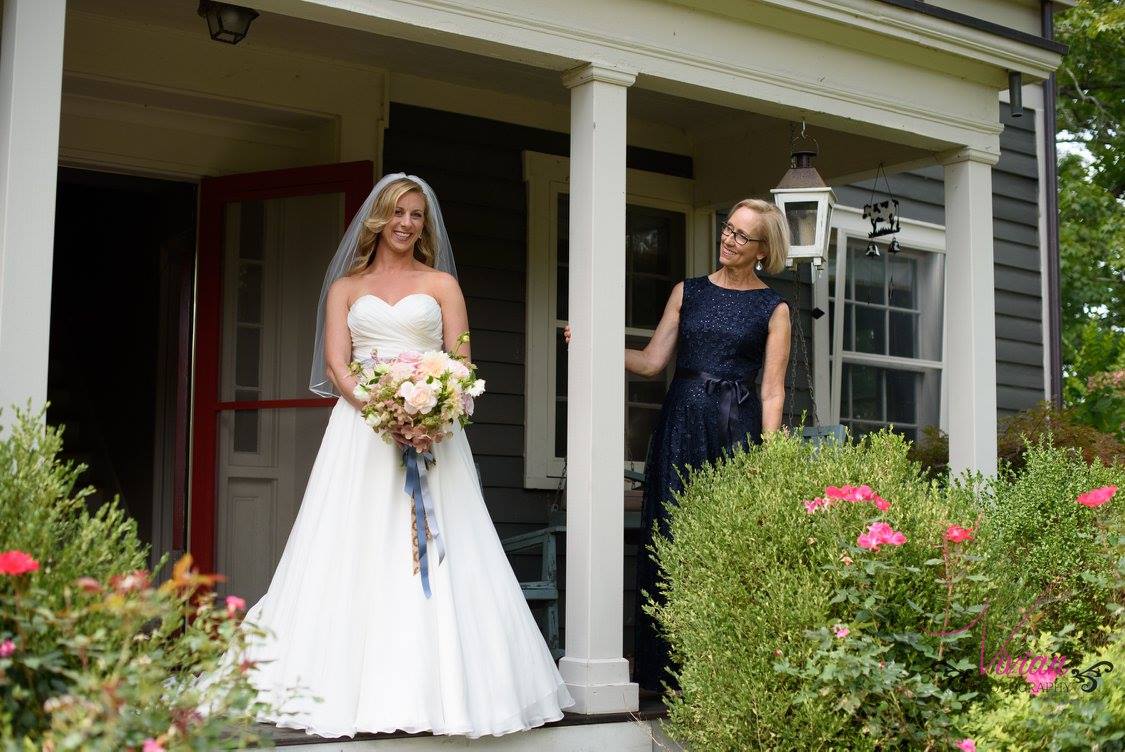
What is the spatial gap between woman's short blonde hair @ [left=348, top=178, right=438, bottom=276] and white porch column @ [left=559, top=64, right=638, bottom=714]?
560 mm

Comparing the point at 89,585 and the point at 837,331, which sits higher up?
the point at 837,331

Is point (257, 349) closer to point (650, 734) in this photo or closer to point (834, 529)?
point (650, 734)

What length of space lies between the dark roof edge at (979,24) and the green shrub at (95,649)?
4238mm

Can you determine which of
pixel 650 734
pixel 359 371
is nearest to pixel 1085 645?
pixel 650 734

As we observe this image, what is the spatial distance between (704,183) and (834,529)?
13.5 ft

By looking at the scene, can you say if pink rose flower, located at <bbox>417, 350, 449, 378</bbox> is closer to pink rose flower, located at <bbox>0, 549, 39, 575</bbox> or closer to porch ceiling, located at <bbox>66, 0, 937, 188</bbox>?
porch ceiling, located at <bbox>66, 0, 937, 188</bbox>

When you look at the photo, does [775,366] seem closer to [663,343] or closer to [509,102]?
[663,343]

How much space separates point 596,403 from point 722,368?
718mm

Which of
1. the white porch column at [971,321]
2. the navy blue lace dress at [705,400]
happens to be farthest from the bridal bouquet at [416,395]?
the white porch column at [971,321]

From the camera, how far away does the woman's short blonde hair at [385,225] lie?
4862mm

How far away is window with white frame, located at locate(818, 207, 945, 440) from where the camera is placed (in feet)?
27.7

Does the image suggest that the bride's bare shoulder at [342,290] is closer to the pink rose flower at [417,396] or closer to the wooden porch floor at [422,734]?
the pink rose flower at [417,396]

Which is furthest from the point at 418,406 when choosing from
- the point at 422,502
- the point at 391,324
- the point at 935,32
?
the point at 935,32

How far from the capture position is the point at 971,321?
617cm
